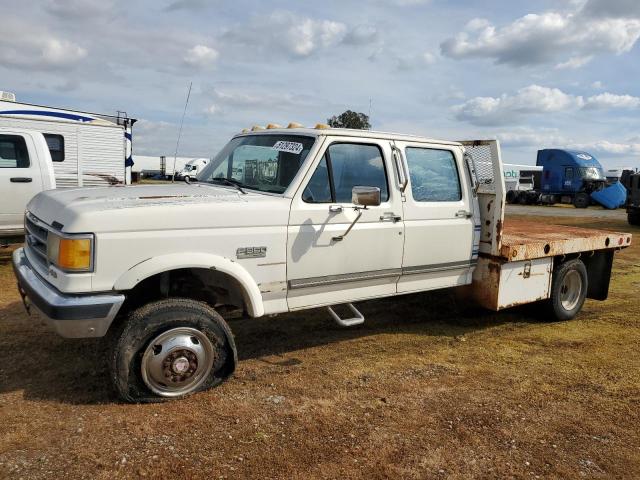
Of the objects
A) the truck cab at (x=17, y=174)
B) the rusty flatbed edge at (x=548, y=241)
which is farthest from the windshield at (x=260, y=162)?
the truck cab at (x=17, y=174)

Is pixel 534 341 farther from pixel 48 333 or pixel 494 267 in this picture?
pixel 48 333

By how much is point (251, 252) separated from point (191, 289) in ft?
2.13

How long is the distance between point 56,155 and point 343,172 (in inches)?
362

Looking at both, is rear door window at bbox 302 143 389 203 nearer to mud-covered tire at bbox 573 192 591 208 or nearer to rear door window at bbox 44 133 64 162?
rear door window at bbox 44 133 64 162

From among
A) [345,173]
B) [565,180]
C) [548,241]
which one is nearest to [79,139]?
[345,173]

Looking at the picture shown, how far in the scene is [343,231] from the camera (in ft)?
14.2

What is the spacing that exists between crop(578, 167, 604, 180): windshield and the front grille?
35145 millimetres

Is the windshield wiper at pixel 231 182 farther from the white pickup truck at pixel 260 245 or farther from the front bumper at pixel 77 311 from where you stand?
the front bumper at pixel 77 311

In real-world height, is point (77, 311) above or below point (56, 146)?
below

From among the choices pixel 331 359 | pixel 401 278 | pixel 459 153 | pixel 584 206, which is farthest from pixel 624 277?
pixel 584 206

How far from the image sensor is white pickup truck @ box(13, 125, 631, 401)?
136 inches

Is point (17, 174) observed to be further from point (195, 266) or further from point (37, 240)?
point (195, 266)

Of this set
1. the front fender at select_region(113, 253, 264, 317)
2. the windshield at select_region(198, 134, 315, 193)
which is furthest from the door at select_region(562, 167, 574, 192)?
the front fender at select_region(113, 253, 264, 317)

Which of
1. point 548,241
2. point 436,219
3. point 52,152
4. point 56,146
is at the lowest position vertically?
point 548,241
